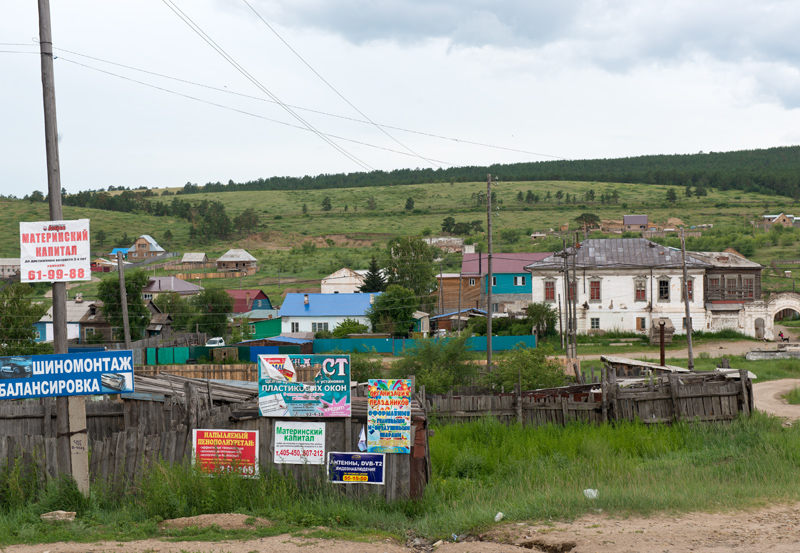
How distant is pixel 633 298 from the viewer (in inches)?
2030

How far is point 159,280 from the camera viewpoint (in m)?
73.7

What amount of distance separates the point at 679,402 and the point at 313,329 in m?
43.4

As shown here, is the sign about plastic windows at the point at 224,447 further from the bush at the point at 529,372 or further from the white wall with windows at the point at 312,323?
the white wall with windows at the point at 312,323

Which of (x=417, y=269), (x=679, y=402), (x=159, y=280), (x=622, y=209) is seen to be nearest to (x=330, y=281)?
(x=417, y=269)

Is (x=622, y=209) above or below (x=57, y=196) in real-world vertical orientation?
above

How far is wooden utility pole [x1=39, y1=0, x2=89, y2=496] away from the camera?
10.6 m

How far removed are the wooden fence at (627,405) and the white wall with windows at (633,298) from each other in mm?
33861

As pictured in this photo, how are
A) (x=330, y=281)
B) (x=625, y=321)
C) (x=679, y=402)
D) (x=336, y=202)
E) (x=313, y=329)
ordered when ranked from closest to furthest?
(x=679, y=402) < (x=625, y=321) < (x=313, y=329) < (x=330, y=281) < (x=336, y=202)

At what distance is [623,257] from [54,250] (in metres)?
47.2

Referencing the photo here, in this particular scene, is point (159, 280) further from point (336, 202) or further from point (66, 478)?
point (336, 202)

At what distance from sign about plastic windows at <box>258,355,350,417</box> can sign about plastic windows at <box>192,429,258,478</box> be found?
500 millimetres

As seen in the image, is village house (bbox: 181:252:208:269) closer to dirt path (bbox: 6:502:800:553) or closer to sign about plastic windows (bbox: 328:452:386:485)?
sign about plastic windows (bbox: 328:452:386:485)

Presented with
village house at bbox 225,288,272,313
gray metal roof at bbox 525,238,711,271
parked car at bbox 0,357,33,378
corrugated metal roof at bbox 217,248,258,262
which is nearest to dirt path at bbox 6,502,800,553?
parked car at bbox 0,357,33,378

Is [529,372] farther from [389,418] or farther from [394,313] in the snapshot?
[394,313]
